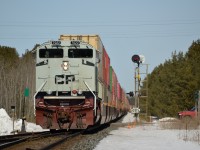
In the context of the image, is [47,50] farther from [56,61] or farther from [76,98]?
[76,98]

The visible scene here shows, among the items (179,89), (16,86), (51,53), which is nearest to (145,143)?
(51,53)

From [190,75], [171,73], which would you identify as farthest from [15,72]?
[190,75]

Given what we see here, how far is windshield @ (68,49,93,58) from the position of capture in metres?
19.2

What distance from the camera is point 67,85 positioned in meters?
18.7

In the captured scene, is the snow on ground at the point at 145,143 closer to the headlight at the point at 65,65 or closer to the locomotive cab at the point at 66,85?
the locomotive cab at the point at 66,85

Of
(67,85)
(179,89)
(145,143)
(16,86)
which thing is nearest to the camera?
(145,143)

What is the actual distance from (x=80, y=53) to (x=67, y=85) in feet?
5.43

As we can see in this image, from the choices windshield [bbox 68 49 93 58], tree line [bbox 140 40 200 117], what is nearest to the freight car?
windshield [bbox 68 49 93 58]

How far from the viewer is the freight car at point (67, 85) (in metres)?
18.2

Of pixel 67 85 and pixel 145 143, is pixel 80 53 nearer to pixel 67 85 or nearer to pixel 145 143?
pixel 67 85

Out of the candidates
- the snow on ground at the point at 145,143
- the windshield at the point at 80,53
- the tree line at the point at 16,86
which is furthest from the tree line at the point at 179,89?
the snow on ground at the point at 145,143

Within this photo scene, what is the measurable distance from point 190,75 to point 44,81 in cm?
2409

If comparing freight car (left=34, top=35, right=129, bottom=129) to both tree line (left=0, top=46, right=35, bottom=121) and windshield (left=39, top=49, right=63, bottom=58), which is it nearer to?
windshield (left=39, top=49, right=63, bottom=58)

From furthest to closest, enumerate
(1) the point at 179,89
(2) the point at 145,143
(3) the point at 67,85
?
(1) the point at 179,89, (3) the point at 67,85, (2) the point at 145,143
